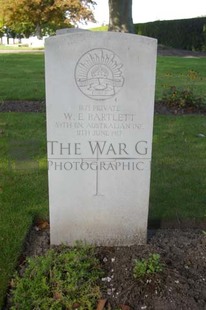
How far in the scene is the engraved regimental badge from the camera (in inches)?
116

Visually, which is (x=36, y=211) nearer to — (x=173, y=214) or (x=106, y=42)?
(x=173, y=214)

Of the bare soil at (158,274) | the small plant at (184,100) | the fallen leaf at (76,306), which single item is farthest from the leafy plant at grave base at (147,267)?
the small plant at (184,100)

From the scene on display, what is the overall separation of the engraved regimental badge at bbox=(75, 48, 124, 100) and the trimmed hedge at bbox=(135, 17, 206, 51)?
22.0 m

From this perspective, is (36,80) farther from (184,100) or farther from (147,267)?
(147,267)

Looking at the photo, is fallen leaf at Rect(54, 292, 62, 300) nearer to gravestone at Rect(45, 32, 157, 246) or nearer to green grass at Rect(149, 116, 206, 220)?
gravestone at Rect(45, 32, 157, 246)

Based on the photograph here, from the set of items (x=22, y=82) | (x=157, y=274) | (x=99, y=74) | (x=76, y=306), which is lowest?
(x=76, y=306)

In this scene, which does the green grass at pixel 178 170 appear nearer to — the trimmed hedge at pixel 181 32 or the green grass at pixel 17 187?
the green grass at pixel 17 187

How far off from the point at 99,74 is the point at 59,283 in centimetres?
143

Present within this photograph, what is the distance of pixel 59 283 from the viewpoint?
108 inches

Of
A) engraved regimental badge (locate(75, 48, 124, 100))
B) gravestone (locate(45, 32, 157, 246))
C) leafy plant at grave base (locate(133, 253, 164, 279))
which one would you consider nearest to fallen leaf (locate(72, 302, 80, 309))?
leafy plant at grave base (locate(133, 253, 164, 279))

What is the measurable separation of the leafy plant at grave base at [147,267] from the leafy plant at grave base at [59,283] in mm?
255

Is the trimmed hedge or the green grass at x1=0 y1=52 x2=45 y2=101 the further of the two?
the trimmed hedge

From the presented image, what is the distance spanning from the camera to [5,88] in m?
9.88

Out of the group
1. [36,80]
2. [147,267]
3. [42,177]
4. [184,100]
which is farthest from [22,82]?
[147,267]
